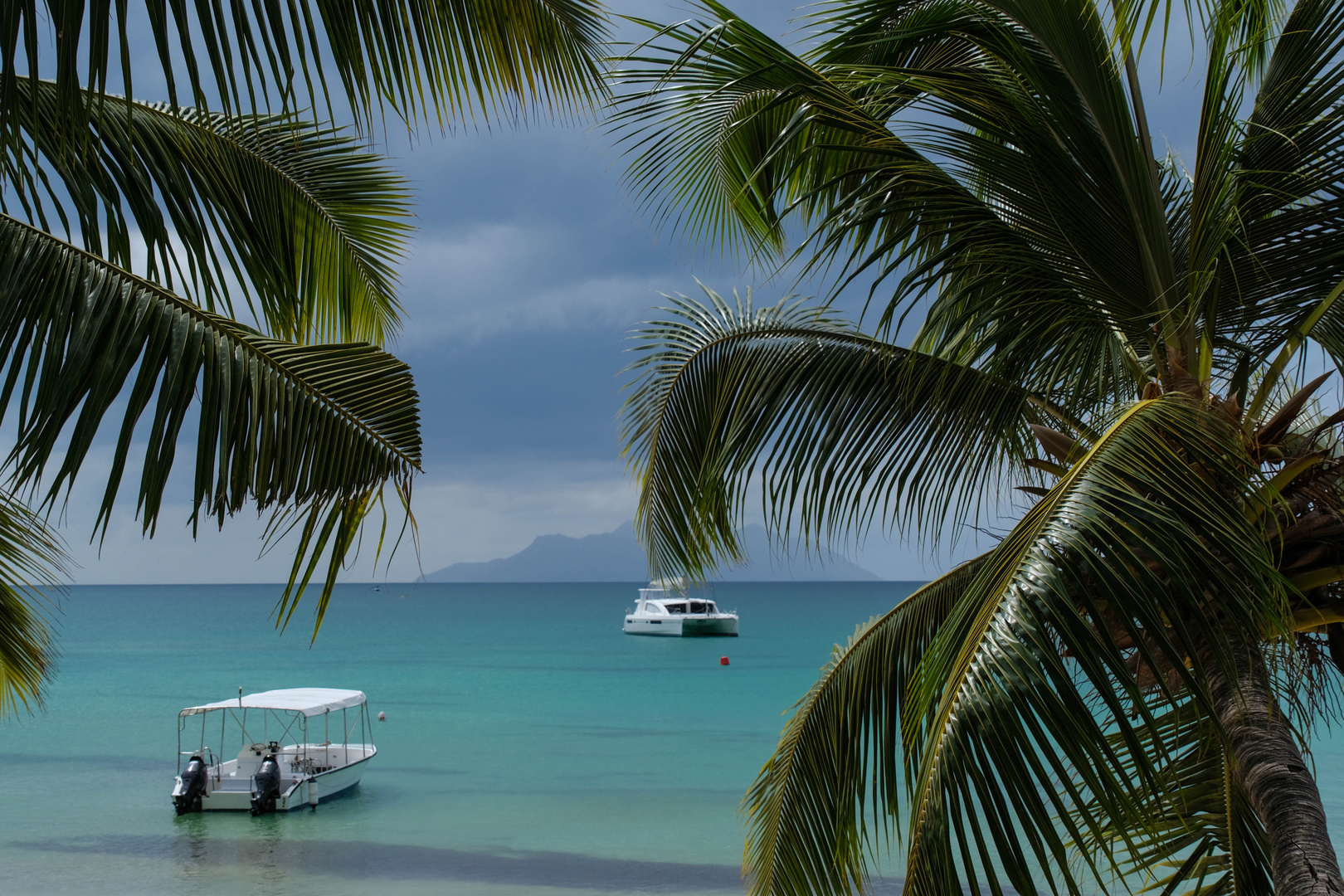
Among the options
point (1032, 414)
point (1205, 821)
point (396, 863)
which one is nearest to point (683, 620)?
point (396, 863)

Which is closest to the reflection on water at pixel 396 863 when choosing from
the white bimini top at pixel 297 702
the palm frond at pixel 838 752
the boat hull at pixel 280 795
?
the boat hull at pixel 280 795

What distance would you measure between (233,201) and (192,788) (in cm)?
1965

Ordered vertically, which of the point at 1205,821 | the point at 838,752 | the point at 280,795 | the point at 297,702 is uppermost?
the point at 838,752

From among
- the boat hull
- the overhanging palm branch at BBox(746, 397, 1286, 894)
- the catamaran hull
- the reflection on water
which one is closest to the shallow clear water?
the reflection on water

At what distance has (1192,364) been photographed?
3.51m

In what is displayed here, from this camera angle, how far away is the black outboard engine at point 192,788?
19797 mm

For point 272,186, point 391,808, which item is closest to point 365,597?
point 391,808

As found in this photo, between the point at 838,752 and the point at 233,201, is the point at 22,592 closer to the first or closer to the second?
the point at 233,201

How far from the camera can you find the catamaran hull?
63469mm

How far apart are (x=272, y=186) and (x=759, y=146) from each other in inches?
93.2

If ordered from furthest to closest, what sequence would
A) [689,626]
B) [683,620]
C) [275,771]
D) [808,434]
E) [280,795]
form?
[689,626] < [683,620] < [280,795] < [275,771] < [808,434]

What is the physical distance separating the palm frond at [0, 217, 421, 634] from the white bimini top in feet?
57.8

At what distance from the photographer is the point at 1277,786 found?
2.98 meters

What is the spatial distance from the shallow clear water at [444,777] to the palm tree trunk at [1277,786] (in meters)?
14.5
